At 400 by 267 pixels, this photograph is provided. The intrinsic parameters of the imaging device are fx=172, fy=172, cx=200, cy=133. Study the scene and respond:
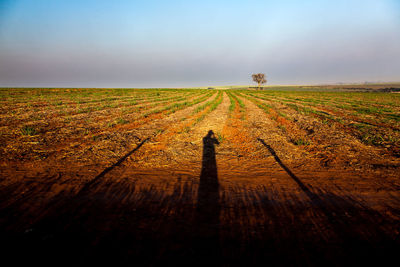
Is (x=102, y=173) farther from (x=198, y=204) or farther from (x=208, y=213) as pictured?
(x=208, y=213)

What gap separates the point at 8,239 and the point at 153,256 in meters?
2.26

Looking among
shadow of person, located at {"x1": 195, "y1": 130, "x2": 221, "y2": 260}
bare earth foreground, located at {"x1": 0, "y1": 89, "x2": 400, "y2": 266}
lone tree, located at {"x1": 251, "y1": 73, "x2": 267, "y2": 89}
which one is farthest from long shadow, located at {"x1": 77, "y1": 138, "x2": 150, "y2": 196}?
lone tree, located at {"x1": 251, "y1": 73, "x2": 267, "y2": 89}

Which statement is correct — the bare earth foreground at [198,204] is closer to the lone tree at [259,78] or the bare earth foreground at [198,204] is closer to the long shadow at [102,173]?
the long shadow at [102,173]

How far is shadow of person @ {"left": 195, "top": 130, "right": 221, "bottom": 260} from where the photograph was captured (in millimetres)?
2521

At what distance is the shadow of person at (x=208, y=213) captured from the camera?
252 centimetres

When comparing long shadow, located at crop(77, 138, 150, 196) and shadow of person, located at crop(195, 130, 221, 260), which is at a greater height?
long shadow, located at crop(77, 138, 150, 196)

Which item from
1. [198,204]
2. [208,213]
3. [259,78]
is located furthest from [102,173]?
[259,78]

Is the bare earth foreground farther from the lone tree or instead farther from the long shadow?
the lone tree

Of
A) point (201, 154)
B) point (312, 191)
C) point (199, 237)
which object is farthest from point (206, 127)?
point (199, 237)

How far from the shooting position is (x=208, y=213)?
329 centimetres

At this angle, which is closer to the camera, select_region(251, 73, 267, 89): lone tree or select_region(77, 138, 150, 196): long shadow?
select_region(77, 138, 150, 196): long shadow

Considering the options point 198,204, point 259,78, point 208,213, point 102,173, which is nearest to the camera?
point 208,213

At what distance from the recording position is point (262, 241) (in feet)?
8.69

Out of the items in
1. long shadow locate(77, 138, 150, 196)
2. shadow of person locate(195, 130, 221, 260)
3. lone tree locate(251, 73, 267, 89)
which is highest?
lone tree locate(251, 73, 267, 89)
